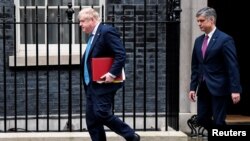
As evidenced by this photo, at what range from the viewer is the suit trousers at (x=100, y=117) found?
27.9 feet

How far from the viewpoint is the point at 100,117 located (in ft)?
27.9

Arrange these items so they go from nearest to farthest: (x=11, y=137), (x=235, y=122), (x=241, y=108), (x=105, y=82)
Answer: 1. (x=105, y=82)
2. (x=11, y=137)
3. (x=235, y=122)
4. (x=241, y=108)

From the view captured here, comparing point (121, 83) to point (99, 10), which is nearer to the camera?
point (121, 83)

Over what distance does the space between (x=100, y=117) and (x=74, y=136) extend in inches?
52.5

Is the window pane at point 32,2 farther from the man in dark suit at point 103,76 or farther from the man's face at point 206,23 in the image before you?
the man's face at point 206,23

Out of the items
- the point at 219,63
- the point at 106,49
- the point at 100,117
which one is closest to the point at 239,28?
the point at 219,63

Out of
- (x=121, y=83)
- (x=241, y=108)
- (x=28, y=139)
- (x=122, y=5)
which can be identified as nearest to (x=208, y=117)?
(x=121, y=83)

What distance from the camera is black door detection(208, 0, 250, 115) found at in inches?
518

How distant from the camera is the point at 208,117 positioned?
8.73 m

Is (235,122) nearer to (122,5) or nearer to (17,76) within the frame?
(122,5)

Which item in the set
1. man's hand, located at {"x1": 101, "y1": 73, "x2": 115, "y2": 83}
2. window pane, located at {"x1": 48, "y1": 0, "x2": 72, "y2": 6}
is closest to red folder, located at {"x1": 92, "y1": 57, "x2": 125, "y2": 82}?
man's hand, located at {"x1": 101, "y1": 73, "x2": 115, "y2": 83}

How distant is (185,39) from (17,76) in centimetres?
251

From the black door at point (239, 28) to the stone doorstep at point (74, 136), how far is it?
3.40 m

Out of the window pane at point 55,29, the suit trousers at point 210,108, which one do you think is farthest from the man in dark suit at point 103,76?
the window pane at point 55,29
